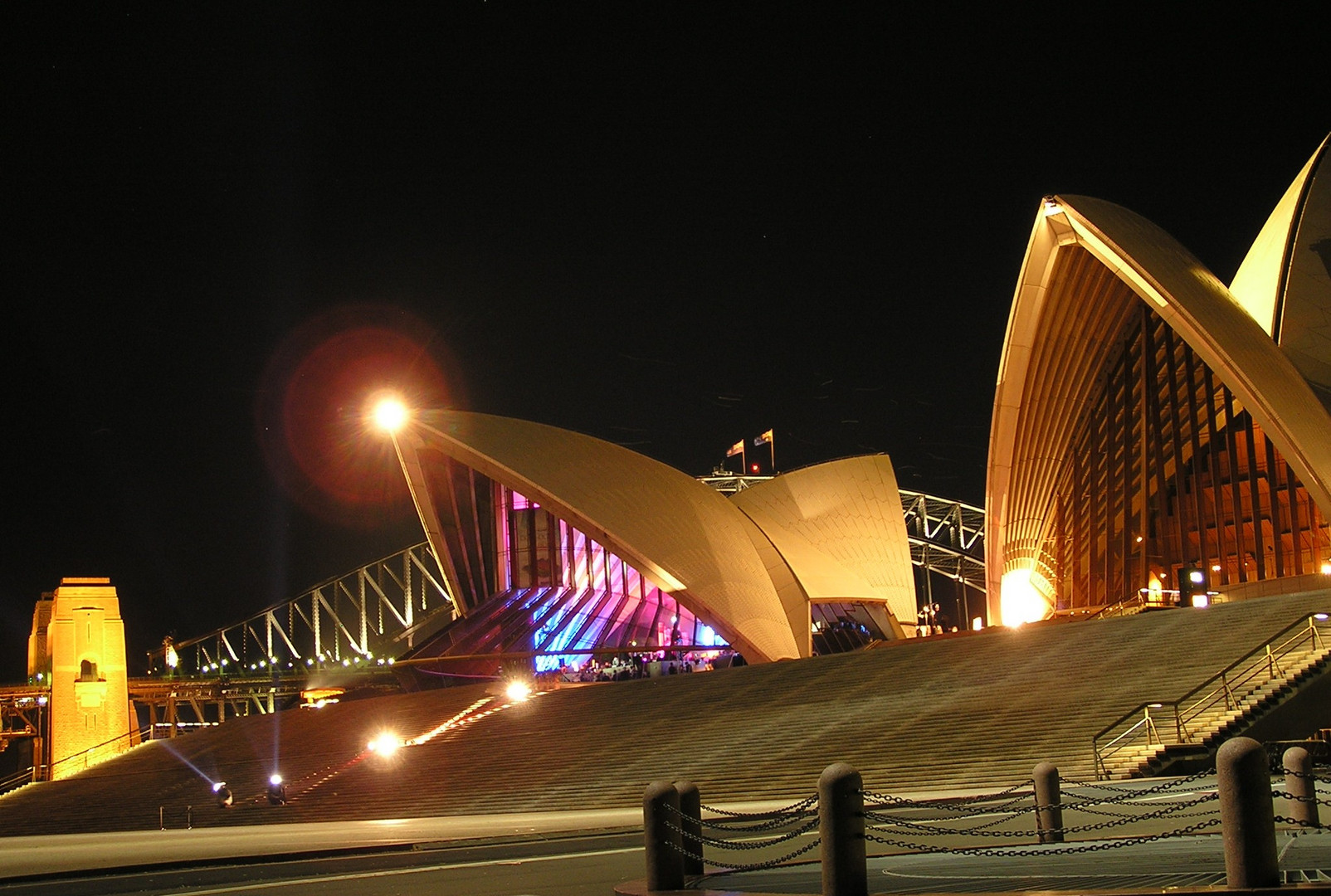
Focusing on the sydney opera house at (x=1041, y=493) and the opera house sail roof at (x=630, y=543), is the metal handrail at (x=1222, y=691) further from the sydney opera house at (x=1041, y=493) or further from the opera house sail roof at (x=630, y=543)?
the opera house sail roof at (x=630, y=543)

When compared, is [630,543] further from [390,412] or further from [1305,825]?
[1305,825]

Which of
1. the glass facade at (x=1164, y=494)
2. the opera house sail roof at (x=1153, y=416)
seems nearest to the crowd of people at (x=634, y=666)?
the opera house sail roof at (x=1153, y=416)

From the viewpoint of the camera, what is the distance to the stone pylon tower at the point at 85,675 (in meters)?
41.2

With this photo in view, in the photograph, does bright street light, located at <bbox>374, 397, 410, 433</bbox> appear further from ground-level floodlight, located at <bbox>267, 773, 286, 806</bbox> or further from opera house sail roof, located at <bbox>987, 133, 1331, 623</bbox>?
opera house sail roof, located at <bbox>987, 133, 1331, 623</bbox>

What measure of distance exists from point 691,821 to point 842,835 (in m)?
1.35

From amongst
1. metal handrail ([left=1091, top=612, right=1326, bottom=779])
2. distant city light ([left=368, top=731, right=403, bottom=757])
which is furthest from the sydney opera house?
metal handrail ([left=1091, top=612, right=1326, bottom=779])

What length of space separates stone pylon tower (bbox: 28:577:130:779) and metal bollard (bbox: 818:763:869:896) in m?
38.1

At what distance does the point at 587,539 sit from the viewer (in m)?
37.6

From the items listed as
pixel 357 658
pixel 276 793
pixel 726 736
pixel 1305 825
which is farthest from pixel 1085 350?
pixel 357 658

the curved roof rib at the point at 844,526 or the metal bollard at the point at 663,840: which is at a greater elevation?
the curved roof rib at the point at 844,526

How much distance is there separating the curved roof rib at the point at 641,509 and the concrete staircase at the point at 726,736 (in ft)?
14.7

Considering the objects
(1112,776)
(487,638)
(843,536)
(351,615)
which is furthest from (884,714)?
(351,615)

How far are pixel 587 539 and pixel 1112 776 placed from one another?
23554 millimetres

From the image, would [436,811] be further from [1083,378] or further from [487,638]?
[1083,378]
